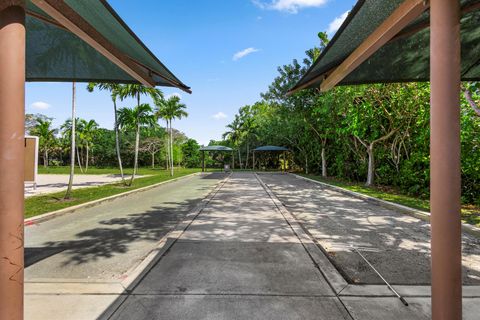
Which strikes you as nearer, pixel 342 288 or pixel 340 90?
pixel 342 288

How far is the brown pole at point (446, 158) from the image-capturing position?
62.6 inches

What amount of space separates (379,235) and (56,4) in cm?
648

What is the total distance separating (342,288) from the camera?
335 cm

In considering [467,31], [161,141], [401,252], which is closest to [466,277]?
[401,252]

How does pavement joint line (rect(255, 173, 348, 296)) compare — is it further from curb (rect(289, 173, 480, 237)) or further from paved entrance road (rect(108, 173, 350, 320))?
curb (rect(289, 173, 480, 237))

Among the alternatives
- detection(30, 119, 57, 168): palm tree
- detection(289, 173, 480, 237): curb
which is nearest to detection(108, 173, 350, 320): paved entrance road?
detection(289, 173, 480, 237): curb

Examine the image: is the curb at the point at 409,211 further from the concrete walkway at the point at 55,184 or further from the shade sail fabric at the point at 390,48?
the concrete walkway at the point at 55,184

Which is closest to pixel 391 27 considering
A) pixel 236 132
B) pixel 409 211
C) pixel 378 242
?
pixel 378 242

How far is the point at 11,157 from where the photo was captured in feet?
5.13

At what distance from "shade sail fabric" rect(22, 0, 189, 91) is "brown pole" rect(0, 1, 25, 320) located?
44.9 inches

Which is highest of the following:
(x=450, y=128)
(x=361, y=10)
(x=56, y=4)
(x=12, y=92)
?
(x=361, y=10)

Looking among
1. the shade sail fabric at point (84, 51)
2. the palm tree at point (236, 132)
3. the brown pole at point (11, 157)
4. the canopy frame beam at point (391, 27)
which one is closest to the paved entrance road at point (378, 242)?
the canopy frame beam at point (391, 27)

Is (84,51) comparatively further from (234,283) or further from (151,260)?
(234,283)

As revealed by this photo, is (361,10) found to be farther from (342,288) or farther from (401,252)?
(401,252)
